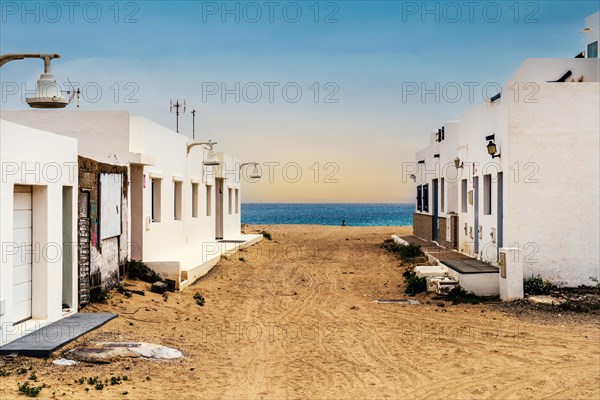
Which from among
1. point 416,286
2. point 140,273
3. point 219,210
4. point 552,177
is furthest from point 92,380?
point 219,210

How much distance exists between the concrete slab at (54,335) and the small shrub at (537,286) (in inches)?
345

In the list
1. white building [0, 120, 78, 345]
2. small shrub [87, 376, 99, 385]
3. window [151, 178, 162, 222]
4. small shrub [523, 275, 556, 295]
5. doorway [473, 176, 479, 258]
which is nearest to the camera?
small shrub [87, 376, 99, 385]

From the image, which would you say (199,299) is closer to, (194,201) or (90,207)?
(90,207)

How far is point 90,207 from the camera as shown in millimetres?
11758

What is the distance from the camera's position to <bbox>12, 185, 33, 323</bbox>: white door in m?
9.23

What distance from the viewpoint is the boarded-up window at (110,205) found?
491 inches

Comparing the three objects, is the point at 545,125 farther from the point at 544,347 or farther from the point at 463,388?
the point at 463,388

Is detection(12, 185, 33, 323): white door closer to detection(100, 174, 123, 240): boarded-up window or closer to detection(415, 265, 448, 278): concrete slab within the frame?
detection(100, 174, 123, 240): boarded-up window

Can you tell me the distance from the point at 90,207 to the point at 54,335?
3.29 m

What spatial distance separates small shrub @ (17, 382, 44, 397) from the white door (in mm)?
2518

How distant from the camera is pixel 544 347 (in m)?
9.77

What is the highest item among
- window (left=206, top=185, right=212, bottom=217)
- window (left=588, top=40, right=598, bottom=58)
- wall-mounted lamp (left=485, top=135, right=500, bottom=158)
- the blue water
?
window (left=588, top=40, right=598, bottom=58)

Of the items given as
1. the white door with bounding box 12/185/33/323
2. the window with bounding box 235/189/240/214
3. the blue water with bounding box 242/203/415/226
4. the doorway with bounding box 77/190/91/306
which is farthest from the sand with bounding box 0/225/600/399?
the blue water with bounding box 242/203/415/226

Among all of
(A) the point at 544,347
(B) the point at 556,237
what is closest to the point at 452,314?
(A) the point at 544,347
